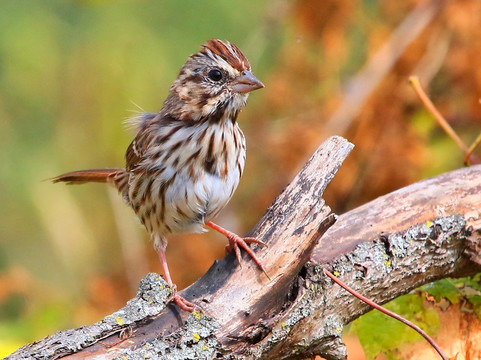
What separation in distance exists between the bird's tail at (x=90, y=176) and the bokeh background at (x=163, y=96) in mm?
787

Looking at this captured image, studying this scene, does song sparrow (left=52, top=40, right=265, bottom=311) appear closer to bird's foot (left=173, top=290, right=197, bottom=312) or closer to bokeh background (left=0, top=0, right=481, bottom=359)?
bird's foot (left=173, top=290, right=197, bottom=312)

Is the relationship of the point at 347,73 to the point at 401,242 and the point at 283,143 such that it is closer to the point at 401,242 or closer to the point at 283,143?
the point at 283,143

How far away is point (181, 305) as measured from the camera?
2691 millimetres

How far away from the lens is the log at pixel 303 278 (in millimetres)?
2604

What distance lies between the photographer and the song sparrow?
3480mm

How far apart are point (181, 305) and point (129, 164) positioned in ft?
4.55

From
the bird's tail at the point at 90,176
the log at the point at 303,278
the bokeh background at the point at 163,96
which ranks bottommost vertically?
the log at the point at 303,278

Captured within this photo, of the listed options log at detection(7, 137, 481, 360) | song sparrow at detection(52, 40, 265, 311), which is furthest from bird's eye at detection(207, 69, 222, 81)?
log at detection(7, 137, 481, 360)

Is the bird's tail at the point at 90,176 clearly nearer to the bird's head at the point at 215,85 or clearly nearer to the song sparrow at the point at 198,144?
the song sparrow at the point at 198,144

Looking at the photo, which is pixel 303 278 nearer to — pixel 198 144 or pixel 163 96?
pixel 198 144

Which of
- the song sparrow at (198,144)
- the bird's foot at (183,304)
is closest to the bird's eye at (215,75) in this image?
the song sparrow at (198,144)

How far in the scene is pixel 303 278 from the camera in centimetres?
282

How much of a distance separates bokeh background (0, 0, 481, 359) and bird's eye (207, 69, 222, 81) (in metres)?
1.87

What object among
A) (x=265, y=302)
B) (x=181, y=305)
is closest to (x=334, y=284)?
(x=265, y=302)
